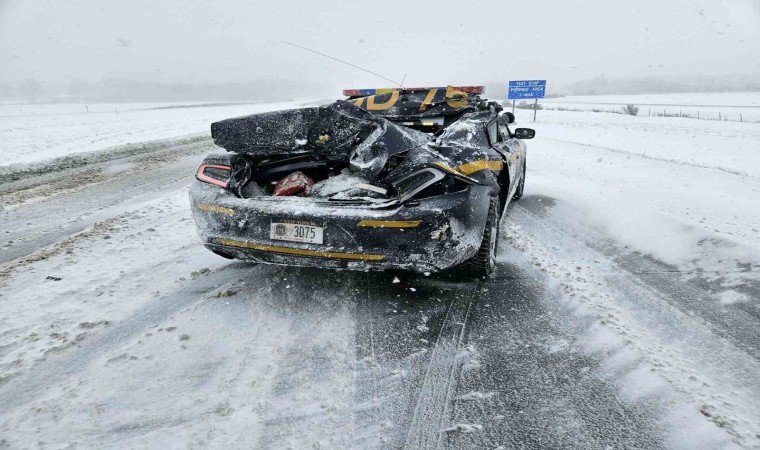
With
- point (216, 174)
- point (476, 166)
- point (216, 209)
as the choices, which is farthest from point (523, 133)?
point (216, 209)

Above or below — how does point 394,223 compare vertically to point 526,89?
below

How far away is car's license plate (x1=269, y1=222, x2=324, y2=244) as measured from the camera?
2764mm

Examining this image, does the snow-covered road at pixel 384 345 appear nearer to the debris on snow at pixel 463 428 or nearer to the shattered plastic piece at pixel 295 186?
the debris on snow at pixel 463 428

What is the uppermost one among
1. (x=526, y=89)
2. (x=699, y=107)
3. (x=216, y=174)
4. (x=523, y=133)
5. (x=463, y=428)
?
(x=526, y=89)

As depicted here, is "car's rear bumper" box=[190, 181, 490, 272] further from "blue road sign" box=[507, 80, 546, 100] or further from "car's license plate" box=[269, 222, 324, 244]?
"blue road sign" box=[507, 80, 546, 100]

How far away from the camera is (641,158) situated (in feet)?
33.4

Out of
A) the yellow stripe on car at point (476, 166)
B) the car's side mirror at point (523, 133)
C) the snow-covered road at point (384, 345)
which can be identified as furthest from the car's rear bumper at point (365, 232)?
the car's side mirror at point (523, 133)

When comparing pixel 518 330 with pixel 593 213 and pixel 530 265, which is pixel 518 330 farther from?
pixel 593 213

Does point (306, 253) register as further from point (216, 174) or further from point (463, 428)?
point (463, 428)

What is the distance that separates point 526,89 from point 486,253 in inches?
795

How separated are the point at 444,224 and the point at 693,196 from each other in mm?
5063

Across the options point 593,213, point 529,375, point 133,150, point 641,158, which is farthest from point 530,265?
point 133,150

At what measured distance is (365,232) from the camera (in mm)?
2701

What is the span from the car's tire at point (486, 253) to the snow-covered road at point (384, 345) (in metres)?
0.11
